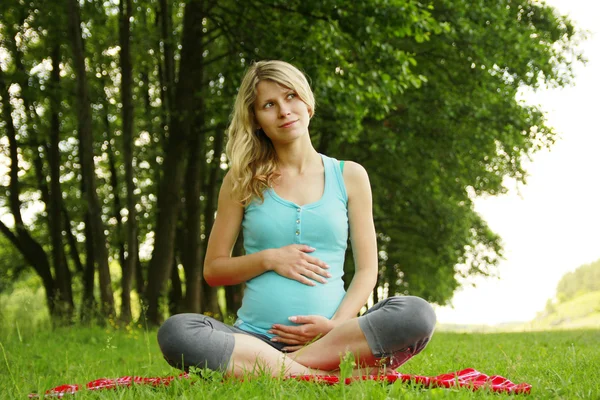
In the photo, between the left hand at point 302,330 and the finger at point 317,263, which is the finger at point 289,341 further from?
the finger at point 317,263

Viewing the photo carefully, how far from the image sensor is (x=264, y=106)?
4305 mm

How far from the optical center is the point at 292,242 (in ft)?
13.5

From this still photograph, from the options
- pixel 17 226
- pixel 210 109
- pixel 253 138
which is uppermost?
pixel 210 109

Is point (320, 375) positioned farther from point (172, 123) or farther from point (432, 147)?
point (432, 147)

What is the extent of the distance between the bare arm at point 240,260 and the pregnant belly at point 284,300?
49 mm

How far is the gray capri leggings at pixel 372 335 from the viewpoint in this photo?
3721 mm

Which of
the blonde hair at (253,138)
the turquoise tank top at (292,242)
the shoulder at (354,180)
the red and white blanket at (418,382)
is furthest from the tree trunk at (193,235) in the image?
the red and white blanket at (418,382)

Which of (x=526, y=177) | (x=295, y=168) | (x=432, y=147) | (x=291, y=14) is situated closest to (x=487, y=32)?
(x=432, y=147)

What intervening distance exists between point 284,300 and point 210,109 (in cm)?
1009

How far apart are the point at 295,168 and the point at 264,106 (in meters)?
0.43

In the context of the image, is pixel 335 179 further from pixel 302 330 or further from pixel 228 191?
pixel 302 330

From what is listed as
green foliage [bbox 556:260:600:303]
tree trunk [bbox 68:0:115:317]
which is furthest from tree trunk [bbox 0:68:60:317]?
green foliage [bbox 556:260:600:303]

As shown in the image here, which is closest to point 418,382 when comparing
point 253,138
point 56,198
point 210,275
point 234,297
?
point 210,275

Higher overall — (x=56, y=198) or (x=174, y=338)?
(x=56, y=198)
